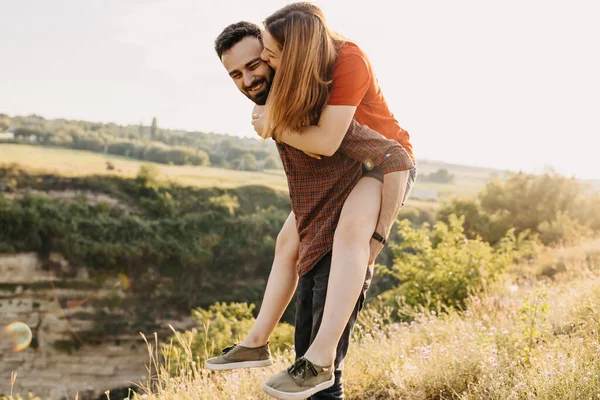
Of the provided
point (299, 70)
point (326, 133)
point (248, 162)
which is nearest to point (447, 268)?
point (326, 133)

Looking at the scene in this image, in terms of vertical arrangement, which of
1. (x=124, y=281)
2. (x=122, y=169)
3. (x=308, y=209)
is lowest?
(x=124, y=281)

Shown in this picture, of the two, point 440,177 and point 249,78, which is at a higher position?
point 249,78

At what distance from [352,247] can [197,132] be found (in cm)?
4596

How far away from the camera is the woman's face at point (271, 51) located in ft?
5.96

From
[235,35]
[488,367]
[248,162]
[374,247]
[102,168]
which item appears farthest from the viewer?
[248,162]

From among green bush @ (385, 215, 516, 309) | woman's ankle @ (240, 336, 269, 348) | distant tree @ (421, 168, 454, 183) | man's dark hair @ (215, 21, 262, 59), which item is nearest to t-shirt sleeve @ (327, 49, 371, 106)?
man's dark hair @ (215, 21, 262, 59)

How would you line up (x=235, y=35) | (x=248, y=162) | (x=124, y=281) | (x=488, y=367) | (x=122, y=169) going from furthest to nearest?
(x=248, y=162) < (x=122, y=169) < (x=124, y=281) < (x=488, y=367) < (x=235, y=35)

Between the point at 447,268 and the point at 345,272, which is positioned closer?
the point at 345,272

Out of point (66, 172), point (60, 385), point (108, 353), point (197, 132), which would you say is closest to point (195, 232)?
point (66, 172)

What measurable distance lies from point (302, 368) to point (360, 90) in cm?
95

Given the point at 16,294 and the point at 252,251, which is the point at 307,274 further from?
the point at 252,251

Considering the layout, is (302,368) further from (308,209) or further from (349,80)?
(349,80)

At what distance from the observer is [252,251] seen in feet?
91.0

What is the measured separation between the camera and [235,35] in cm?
205
